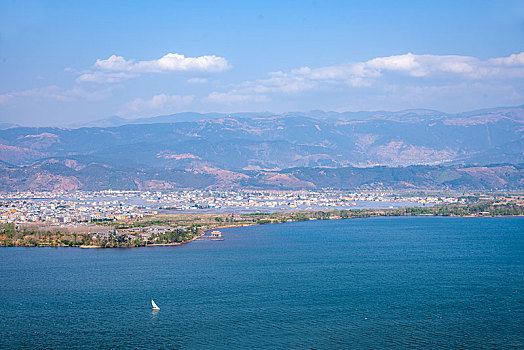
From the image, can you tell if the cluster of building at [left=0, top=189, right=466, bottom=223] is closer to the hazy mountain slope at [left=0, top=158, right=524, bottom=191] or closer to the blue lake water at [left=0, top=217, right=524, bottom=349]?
the hazy mountain slope at [left=0, top=158, right=524, bottom=191]

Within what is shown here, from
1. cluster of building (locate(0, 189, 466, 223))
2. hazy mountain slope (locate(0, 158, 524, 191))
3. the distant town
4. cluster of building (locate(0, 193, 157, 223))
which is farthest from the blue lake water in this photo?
hazy mountain slope (locate(0, 158, 524, 191))

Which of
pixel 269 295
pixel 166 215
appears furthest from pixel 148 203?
pixel 269 295

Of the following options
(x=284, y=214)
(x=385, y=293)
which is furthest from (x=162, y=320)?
(x=284, y=214)

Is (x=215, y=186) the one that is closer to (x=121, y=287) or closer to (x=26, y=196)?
(x=26, y=196)

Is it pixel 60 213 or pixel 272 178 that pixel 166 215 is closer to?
pixel 60 213

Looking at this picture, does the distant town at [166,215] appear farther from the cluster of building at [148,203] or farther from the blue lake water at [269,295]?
the blue lake water at [269,295]

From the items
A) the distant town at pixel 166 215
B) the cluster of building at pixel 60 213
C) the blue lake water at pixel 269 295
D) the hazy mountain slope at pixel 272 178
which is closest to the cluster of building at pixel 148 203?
the cluster of building at pixel 60 213
